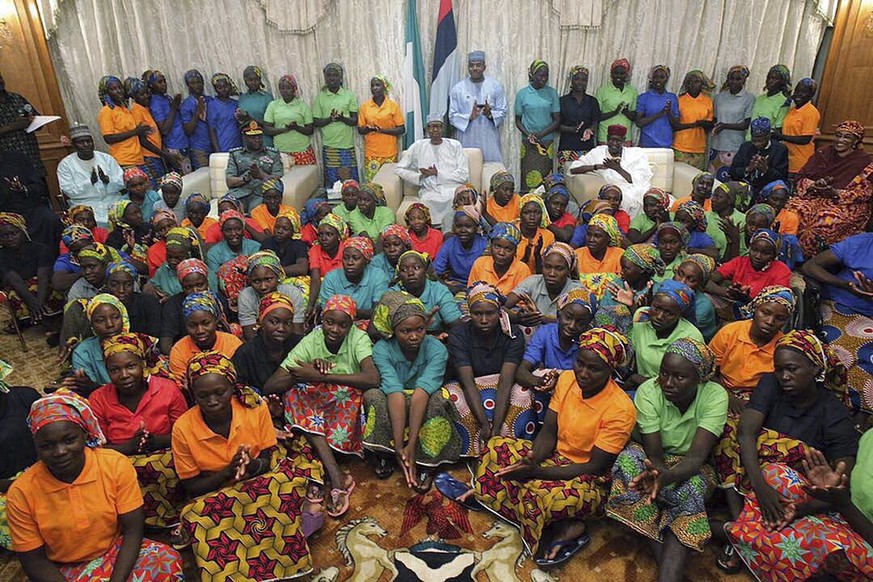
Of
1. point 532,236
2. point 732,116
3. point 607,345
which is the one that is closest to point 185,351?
point 607,345

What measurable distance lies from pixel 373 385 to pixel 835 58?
666 cm

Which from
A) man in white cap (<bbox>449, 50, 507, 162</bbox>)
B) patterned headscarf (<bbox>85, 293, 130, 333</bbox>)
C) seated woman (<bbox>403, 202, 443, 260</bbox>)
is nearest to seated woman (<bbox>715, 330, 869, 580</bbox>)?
seated woman (<bbox>403, 202, 443, 260</bbox>)

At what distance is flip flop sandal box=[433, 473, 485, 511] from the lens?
8.74 ft

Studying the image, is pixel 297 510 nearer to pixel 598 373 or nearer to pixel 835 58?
pixel 598 373

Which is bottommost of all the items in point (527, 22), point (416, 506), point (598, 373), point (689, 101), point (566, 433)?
point (416, 506)

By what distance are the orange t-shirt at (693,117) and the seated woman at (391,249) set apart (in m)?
4.13

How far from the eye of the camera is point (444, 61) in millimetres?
6445

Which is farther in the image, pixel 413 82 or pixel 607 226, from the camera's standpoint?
pixel 413 82

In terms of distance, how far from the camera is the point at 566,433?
2453 millimetres

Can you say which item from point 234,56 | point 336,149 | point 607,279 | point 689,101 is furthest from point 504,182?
point 234,56

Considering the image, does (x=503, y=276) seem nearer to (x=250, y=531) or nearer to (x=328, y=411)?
(x=328, y=411)

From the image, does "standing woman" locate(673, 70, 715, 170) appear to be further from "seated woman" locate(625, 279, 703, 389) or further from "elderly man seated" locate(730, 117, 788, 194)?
"seated woman" locate(625, 279, 703, 389)

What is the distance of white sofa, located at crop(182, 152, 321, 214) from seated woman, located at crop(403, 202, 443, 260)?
4.86 ft

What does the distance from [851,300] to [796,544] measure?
190 cm
